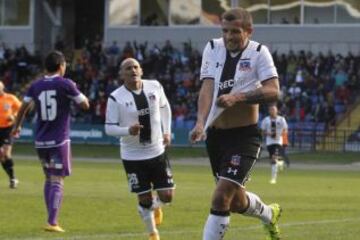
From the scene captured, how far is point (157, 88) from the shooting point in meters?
13.5

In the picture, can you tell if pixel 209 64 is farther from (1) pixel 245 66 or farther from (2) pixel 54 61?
(2) pixel 54 61

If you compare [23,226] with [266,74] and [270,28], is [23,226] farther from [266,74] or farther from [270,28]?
[270,28]

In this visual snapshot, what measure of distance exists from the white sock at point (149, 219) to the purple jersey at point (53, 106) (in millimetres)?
1994

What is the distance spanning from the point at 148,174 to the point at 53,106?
5.97ft

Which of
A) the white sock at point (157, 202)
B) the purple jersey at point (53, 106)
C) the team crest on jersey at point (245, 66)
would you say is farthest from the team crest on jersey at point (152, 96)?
the team crest on jersey at point (245, 66)

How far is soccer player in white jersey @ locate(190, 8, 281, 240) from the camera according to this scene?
9812 millimetres

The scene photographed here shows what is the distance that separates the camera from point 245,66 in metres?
10.0

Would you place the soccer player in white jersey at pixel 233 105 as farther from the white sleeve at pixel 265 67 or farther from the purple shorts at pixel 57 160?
the purple shorts at pixel 57 160

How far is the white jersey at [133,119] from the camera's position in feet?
42.8

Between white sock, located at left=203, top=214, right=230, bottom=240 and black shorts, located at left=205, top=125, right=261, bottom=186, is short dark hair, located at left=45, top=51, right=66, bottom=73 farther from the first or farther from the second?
white sock, located at left=203, top=214, right=230, bottom=240

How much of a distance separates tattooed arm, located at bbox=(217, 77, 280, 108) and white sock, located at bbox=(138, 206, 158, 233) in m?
3.15

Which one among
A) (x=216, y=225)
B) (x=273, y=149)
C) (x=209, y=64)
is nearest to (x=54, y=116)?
(x=209, y=64)

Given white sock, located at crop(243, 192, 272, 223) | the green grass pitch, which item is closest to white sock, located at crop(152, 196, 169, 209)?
the green grass pitch

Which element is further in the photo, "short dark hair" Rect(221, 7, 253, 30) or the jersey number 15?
the jersey number 15
